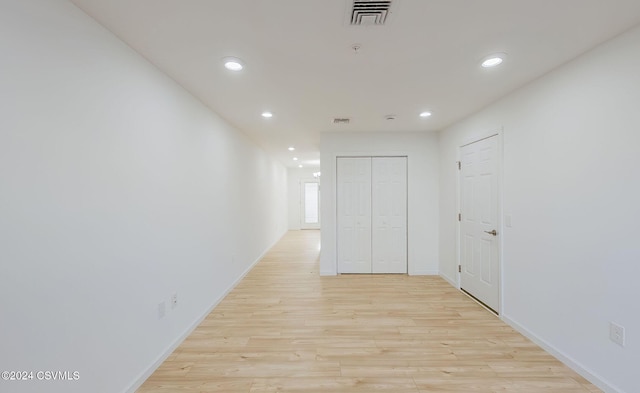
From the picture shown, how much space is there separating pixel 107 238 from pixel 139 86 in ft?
3.81

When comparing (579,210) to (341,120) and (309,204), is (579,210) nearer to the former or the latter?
(341,120)

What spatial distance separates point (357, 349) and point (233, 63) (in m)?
2.72

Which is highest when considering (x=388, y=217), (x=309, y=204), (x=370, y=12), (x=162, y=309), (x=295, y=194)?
(x=370, y=12)

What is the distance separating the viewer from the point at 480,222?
3.46 meters

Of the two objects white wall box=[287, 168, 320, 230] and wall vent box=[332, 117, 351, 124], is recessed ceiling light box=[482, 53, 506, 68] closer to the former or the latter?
wall vent box=[332, 117, 351, 124]

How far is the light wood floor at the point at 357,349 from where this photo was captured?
202 centimetres

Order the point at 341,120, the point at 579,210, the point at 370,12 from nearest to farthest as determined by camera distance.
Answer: the point at 370,12
the point at 579,210
the point at 341,120

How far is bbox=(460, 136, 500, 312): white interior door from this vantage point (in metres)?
3.18

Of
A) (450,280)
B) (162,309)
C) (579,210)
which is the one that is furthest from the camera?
(450,280)

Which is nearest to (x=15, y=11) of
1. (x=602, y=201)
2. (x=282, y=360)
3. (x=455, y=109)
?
(x=282, y=360)

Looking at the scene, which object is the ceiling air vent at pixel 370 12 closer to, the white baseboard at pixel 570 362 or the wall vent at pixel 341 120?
the wall vent at pixel 341 120

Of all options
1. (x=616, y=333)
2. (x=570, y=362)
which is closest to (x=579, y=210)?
(x=616, y=333)

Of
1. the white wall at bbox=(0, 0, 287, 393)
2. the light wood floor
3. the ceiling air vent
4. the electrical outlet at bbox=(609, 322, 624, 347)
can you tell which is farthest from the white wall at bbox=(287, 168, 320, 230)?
the electrical outlet at bbox=(609, 322, 624, 347)

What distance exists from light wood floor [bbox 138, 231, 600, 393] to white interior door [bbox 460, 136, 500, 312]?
0.89ft
